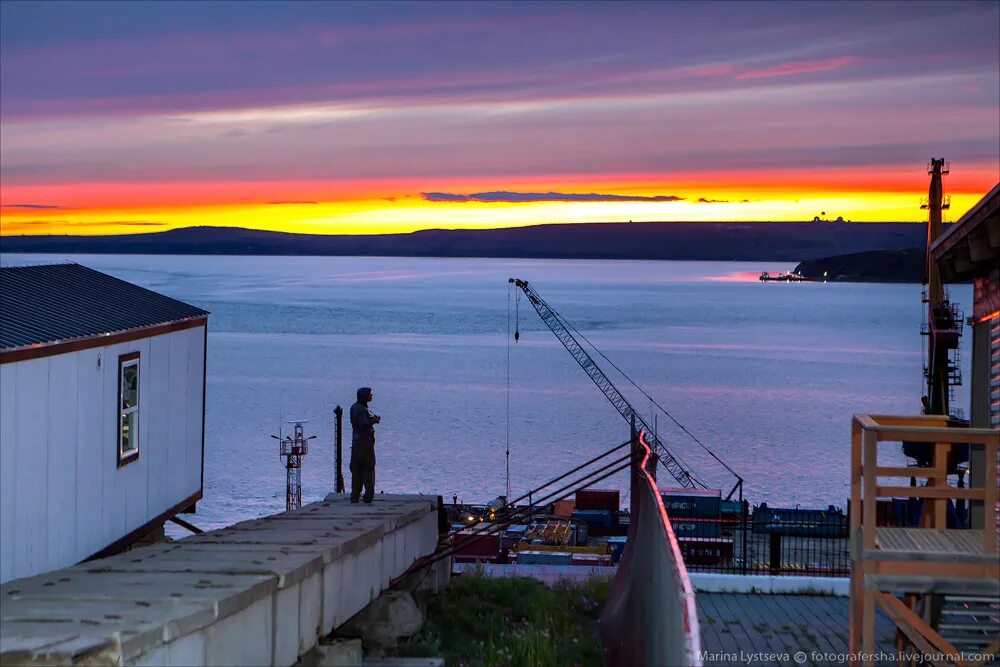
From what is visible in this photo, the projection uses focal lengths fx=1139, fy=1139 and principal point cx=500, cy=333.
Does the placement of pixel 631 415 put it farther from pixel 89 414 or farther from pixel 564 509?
pixel 89 414

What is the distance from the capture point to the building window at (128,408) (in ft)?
44.2

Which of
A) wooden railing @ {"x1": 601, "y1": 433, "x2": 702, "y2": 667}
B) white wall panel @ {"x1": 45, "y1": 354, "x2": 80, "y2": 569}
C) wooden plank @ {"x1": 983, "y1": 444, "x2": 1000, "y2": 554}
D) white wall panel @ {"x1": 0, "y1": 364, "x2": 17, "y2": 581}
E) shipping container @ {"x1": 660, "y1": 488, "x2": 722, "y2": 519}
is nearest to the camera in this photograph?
wooden railing @ {"x1": 601, "y1": 433, "x2": 702, "y2": 667}

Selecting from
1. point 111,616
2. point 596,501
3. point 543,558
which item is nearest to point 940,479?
point 111,616

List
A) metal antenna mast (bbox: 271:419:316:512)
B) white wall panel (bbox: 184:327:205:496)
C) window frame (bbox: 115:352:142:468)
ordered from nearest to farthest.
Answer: window frame (bbox: 115:352:142:468) < white wall panel (bbox: 184:327:205:496) < metal antenna mast (bbox: 271:419:316:512)

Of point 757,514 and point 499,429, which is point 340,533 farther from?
point 499,429

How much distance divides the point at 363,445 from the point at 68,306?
4081 millimetres

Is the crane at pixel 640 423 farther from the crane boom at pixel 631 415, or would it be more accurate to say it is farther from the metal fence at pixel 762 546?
the metal fence at pixel 762 546

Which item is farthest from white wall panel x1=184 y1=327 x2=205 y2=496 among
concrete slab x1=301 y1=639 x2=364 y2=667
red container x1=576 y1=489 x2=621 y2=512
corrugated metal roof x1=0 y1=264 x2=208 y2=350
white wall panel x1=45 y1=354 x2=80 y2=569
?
red container x1=576 y1=489 x2=621 y2=512

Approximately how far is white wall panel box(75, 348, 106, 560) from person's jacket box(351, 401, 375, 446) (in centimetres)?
302

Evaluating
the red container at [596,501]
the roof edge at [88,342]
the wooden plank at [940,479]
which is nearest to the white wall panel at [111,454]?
the roof edge at [88,342]

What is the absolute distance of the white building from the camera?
11.0 m

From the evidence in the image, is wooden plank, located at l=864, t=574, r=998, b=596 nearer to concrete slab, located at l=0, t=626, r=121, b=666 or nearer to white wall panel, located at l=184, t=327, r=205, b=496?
concrete slab, located at l=0, t=626, r=121, b=666

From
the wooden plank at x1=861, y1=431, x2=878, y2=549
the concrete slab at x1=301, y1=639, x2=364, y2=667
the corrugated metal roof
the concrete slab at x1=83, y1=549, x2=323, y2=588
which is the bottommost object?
the concrete slab at x1=301, y1=639, x2=364, y2=667

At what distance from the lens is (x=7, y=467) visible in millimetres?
10641
